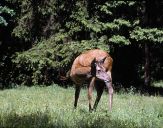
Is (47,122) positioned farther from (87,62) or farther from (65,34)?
(65,34)

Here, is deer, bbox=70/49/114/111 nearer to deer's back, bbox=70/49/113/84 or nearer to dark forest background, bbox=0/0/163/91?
deer's back, bbox=70/49/113/84

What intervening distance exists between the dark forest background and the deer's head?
1018 centimetres

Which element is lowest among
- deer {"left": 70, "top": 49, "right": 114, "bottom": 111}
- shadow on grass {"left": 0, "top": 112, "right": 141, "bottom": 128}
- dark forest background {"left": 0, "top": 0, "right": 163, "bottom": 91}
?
shadow on grass {"left": 0, "top": 112, "right": 141, "bottom": 128}

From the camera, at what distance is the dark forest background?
24312 millimetres

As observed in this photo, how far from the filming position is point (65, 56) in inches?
995

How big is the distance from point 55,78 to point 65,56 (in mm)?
2670

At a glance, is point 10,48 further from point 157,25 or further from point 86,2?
point 157,25

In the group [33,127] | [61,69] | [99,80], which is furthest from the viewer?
[61,69]

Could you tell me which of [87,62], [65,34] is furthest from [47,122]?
[65,34]

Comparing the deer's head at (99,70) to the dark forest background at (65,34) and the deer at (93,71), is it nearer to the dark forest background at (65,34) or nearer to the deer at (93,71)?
the deer at (93,71)

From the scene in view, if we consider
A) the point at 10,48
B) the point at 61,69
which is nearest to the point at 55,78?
the point at 61,69

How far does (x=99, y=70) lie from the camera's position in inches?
530

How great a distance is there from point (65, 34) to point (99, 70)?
12505mm

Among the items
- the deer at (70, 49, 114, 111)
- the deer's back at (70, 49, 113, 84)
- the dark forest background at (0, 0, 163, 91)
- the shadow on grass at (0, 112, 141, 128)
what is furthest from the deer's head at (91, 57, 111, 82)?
the dark forest background at (0, 0, 163, 91)
